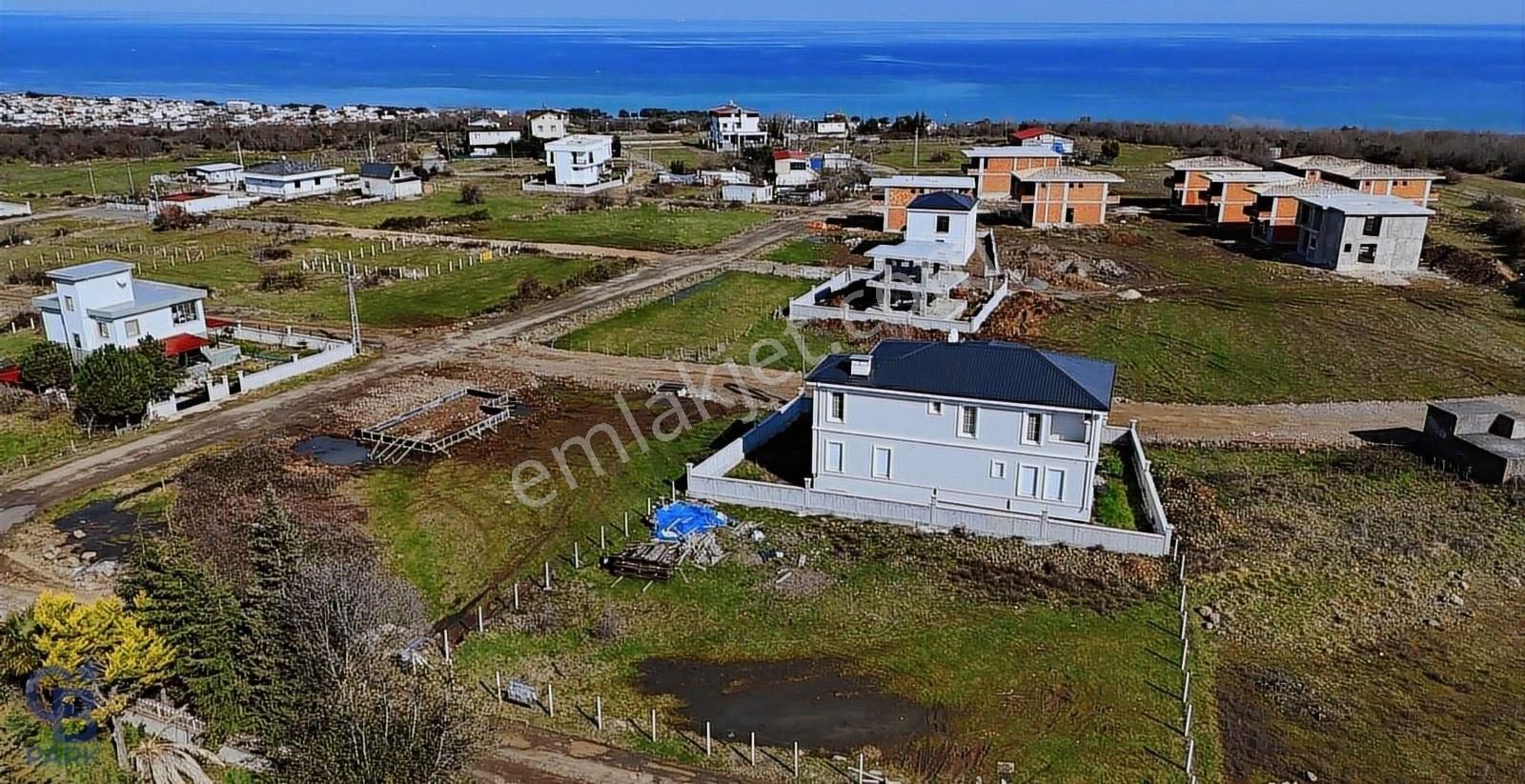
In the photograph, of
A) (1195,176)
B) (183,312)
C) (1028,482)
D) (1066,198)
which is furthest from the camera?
(1195,176)

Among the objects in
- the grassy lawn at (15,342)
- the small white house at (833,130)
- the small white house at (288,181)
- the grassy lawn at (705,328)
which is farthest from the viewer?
the small white house at (833,130)

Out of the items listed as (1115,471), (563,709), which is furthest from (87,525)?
(1115,471)

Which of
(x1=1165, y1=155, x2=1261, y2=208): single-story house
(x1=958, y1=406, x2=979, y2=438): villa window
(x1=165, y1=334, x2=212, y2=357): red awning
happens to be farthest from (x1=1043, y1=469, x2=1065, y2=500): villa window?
(x1=1165, y1=155, x2=1261, y2=208): single-story house

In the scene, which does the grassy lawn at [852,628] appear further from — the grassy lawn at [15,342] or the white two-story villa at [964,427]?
the grassy lawn at [15,342]

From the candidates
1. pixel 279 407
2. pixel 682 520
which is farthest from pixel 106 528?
pixel 682 520

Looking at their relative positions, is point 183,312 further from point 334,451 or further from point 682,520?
point 682,520

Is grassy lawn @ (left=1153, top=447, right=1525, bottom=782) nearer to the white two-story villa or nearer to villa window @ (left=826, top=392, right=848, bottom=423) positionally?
the white two-story villa

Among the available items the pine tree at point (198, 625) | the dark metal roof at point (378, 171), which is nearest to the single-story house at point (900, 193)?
the dark metal roof at point (378, 171)
